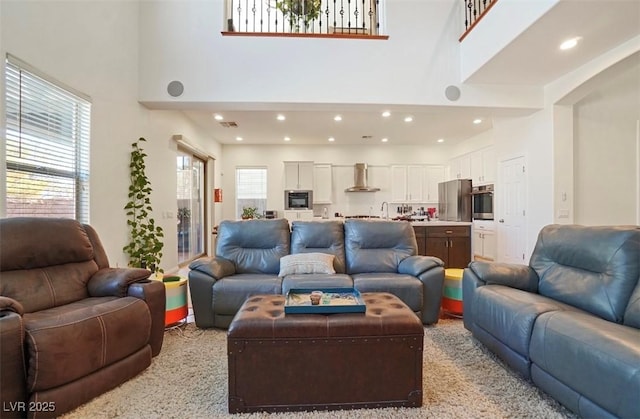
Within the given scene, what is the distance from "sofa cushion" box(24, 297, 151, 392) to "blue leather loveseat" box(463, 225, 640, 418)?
8.02 feet

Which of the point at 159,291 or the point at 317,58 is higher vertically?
the point at 317,58

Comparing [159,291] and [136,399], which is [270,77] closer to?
[159,291]

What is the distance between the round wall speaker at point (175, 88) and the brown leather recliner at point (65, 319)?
7.52ft

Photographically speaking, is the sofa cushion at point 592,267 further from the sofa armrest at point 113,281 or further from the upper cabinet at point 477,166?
the upper cabinet at point 477,166

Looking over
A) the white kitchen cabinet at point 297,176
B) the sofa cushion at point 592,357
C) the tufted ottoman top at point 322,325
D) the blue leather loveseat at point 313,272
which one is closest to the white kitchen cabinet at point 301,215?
the white kitchen cabinet at point 297,176

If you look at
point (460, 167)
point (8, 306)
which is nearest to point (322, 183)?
point (460, 167)

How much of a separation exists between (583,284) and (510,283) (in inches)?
18.2

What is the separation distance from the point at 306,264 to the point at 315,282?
374 millimetres

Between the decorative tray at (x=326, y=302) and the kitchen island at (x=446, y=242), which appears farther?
the kitchen island at (x=446, y=242)

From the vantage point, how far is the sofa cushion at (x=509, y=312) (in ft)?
6.32

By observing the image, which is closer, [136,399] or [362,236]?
[136,399]

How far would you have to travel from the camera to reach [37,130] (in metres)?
2.62

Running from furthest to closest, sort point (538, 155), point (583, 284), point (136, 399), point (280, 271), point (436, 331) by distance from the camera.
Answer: point (538, 155) → point (280, 271) → point (436, 331) → point (583, 284) → point (136, 399)

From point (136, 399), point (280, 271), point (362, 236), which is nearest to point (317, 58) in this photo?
point (362, 236)
